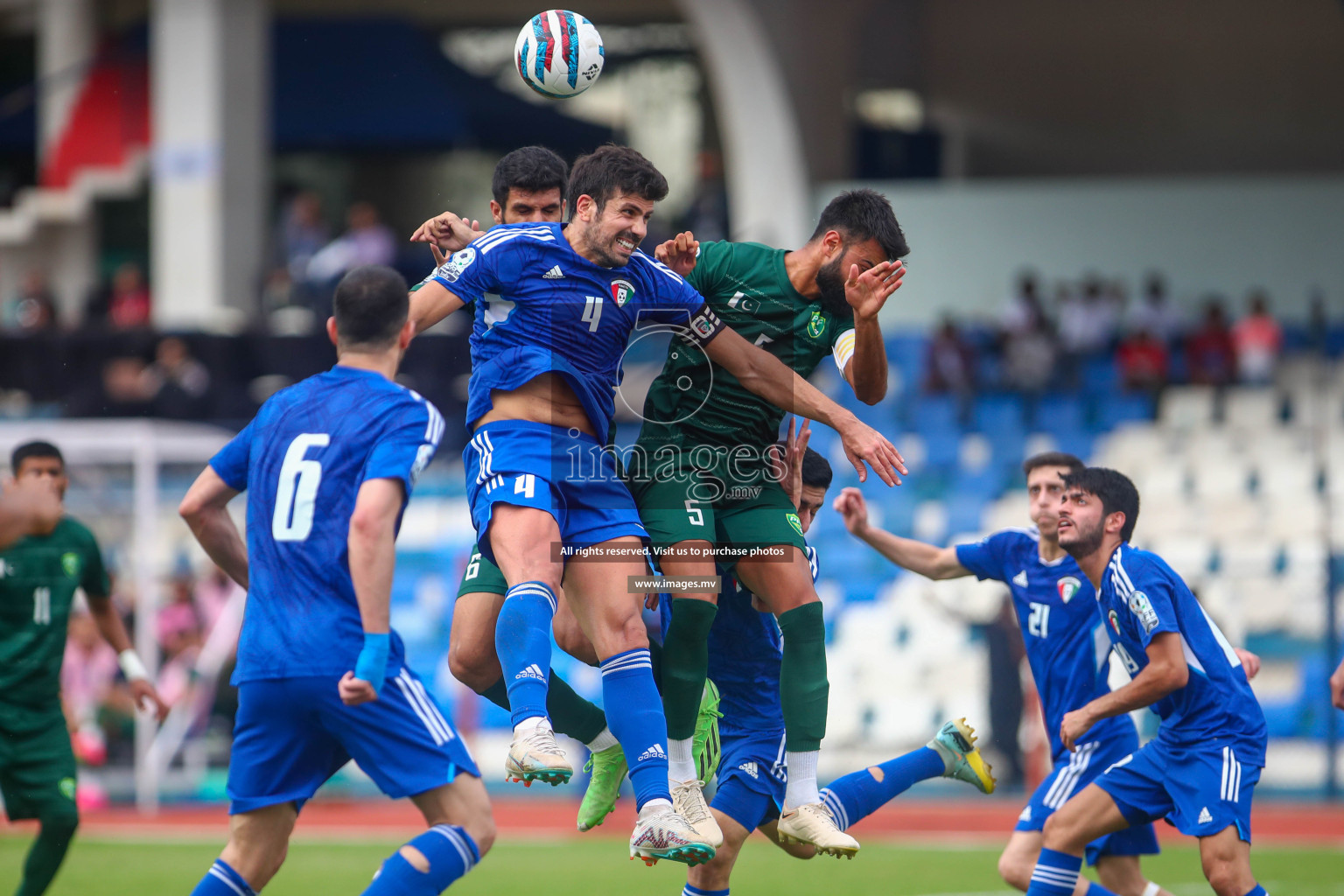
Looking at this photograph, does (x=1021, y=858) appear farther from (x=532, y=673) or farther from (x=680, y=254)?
(x=680, y=254)

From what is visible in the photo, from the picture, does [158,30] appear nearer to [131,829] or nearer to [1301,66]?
[131,829]

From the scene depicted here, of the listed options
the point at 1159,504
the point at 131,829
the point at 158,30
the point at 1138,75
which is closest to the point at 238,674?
the point at 131,829

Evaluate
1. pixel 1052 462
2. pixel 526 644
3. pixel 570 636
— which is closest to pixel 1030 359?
pixel 1052 462

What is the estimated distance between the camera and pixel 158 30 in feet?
65.0

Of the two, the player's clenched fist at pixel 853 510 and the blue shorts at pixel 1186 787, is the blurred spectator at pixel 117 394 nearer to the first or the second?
the player's clenched fist at pixel 853 510

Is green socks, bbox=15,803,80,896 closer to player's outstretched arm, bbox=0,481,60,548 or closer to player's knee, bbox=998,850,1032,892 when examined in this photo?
player's outstretched arm, bbox=0,481,60,548

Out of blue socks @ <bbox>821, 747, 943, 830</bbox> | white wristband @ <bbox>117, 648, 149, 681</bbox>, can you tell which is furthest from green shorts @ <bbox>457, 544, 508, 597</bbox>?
white wristband @ <bbox>117, 648, 149, 681</bbox>

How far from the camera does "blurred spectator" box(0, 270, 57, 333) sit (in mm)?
18984

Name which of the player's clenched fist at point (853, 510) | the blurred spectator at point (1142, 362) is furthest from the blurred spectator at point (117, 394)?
the player's clenched fist at point (853, 510)

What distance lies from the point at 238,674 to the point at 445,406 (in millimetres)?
10368

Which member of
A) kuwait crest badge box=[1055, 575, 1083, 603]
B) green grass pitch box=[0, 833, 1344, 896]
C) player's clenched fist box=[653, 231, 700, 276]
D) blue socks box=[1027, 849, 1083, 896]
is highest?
player's clenched fist box=[653, 231, 700, 276]

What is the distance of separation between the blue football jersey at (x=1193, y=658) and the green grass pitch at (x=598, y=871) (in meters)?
3.46

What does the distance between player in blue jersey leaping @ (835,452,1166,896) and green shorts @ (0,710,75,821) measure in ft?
14.1

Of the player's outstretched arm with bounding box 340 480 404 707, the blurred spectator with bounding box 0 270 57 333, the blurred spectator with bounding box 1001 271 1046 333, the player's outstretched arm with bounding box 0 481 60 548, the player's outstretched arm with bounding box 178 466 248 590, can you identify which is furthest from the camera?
the blurred spectator with bounding box 0 270 57 333
